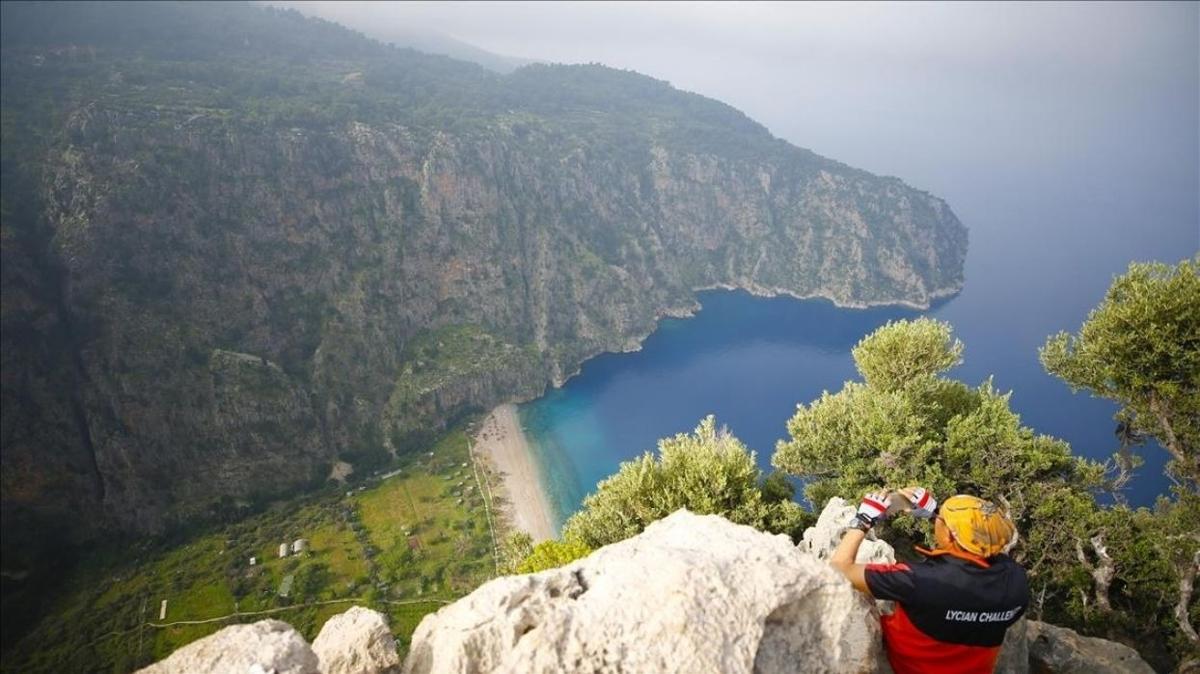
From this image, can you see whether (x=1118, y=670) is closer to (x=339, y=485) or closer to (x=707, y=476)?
(x=707, y=476)

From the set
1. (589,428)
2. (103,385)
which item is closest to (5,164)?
(103,385)

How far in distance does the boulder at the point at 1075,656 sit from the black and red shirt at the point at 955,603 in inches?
282

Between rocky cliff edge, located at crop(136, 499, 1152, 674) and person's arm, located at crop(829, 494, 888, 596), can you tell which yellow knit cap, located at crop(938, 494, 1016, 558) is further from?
rocky cliff edge, located at crop(136, 499, 1152, 674)

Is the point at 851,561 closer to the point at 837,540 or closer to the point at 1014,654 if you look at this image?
the point at 1014,654

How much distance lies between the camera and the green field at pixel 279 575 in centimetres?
6919

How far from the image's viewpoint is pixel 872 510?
7902mm

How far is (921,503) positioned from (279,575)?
298ft

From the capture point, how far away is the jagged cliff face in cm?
9919

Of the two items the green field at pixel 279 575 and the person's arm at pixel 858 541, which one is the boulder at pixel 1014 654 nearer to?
the person's arm at pixel 858 541

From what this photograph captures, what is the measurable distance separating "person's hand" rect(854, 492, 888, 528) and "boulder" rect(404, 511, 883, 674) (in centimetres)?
98

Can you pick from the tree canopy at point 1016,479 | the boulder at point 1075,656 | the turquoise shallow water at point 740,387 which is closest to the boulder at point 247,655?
the boulder at point 1075,656

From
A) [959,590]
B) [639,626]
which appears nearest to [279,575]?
[639,626]

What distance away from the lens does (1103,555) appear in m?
18.5

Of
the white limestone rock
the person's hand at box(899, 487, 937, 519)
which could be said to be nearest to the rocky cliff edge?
the person's hand at box(899, 487, 937, 519)
